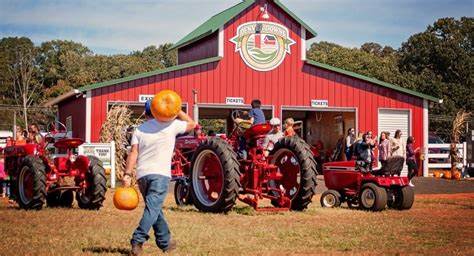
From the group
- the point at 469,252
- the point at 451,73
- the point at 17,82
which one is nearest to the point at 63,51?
the point at 17,82

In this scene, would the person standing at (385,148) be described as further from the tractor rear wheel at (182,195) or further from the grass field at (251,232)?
the tractor rear wheel at (182,195)

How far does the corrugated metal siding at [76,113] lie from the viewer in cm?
2361

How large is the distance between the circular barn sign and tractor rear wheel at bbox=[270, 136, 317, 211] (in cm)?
1369

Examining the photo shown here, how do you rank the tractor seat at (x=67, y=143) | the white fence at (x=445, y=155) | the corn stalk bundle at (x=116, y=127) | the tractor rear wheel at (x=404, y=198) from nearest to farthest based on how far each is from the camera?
the tractor seat at (x=67, y=143)
the tractor rear wheel at (x=404, y=198)
the corn stalk bundle at (x=116, y=127)
the white fence at (x=445, y=155)

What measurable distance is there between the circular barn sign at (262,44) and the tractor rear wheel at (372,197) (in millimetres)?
13009

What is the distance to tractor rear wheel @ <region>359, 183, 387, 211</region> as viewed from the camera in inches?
503

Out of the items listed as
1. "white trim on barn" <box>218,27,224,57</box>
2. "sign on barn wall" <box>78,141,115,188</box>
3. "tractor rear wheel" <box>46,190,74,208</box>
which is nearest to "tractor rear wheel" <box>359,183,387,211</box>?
"tractor rear wheel" <box>46,190,74,208</box>

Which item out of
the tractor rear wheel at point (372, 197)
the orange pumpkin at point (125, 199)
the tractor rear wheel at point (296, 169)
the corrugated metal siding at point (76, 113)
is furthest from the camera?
the corrugated metal siding at point (76, 113)

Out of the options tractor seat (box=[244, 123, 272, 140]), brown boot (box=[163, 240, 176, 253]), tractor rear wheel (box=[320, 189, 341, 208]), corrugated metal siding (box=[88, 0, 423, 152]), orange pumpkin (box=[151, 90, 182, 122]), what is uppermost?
corrugated metal siding (box=[88, 0, 423, 152])

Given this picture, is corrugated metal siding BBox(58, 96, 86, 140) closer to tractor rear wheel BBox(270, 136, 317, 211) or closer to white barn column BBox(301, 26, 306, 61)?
white barn column BBox(301, 26, 306, 61)

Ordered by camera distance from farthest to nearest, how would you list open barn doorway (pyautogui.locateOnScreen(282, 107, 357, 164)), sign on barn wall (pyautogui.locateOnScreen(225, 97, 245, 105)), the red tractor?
open barn doorway (pyautogui.locateOnScreen(282, 107, 357, 164))
sign on barn wall (pyautogui.locateOnScreen(225, 97, 245, 105))
the red tractor

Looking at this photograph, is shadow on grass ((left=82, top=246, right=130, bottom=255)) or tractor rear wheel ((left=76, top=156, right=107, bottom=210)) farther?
tractor rear wheel ((left=76, top=156, right=107, bottom=210))

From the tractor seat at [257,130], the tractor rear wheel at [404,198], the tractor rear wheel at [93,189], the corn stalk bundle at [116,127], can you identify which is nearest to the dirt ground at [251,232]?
the tractor rear wheel at [93,189]

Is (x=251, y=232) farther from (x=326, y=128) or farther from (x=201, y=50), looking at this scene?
(x=326, y=128)
